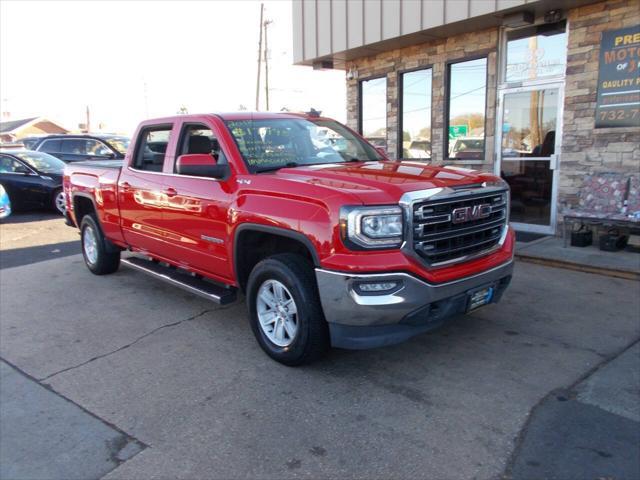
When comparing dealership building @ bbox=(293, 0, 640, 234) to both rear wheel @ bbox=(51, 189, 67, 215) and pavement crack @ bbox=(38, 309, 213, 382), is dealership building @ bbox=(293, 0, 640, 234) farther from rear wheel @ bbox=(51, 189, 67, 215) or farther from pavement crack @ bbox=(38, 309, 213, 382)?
rear wheel @ bbox=(51, 189, 67, 215)

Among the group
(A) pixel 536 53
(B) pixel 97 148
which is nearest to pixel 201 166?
(A) pixel 536 53

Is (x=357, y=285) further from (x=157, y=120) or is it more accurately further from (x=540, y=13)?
(x=540, y=13)

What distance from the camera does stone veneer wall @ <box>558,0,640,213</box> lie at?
7266mm

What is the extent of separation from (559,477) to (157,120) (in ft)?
16.1

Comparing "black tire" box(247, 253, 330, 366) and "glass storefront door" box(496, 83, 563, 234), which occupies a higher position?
"glass storefront door" box(496, 83, 563, 234)

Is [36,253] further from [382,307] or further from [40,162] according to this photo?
[382,307]

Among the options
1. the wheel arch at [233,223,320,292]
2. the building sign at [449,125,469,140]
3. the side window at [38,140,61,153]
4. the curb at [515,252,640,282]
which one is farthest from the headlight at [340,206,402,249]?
the side window at [38,140,61,153]

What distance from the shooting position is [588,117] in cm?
767

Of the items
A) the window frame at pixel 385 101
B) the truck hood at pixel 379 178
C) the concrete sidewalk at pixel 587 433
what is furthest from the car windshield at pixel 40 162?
the concrete sidewalk at pixel 587 433

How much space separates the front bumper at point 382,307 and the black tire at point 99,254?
4219mm

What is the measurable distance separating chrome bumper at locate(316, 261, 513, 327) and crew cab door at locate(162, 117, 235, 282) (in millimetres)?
1283

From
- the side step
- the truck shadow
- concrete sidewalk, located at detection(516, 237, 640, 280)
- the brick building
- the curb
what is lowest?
the truck shadow

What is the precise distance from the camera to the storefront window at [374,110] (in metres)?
11.0

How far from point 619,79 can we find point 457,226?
205 inches
